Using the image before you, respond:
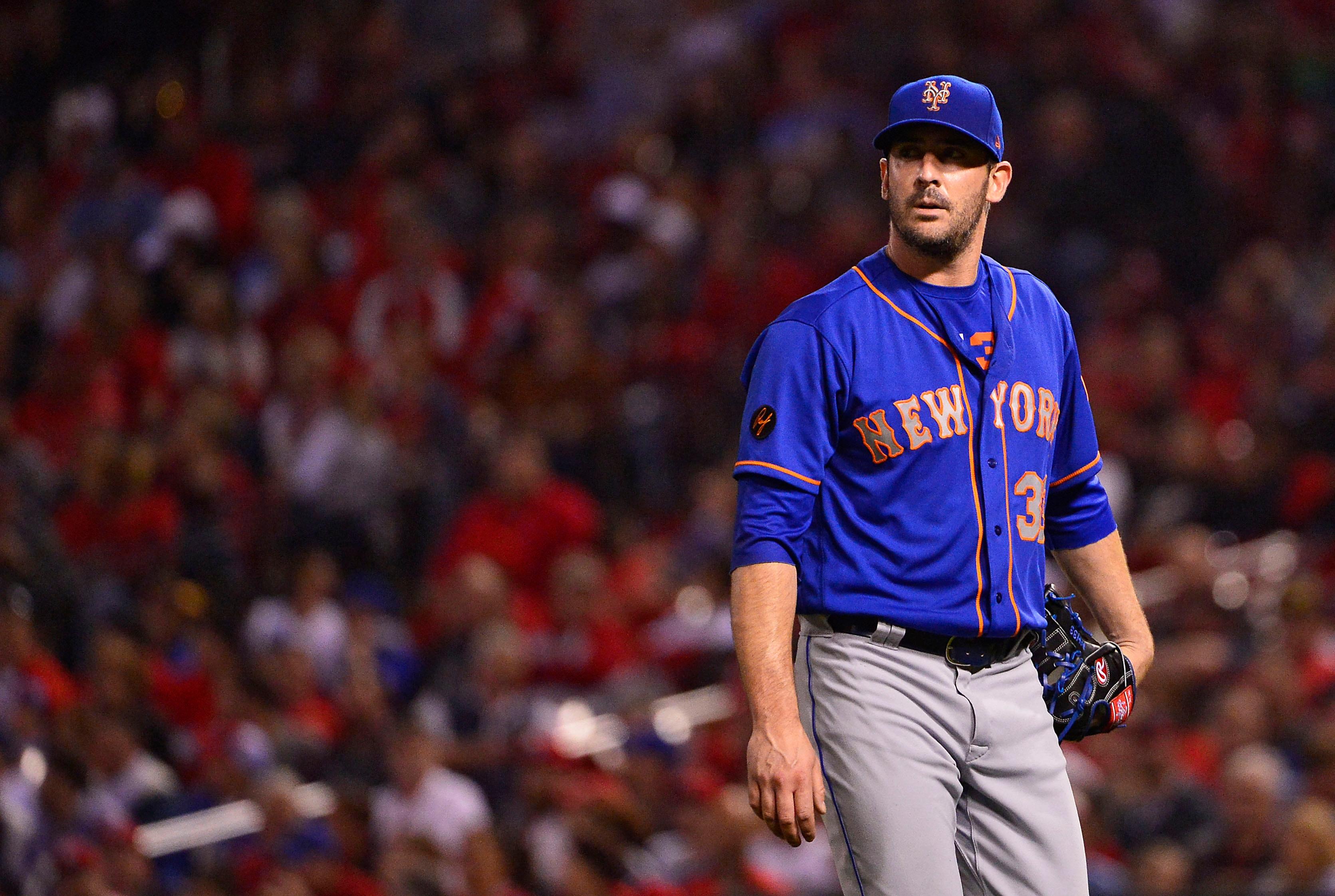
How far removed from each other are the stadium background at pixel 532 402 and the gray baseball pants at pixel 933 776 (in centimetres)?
319

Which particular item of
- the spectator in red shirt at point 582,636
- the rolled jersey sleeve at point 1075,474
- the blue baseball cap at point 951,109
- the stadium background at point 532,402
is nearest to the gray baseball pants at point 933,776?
the rolled jersey sleeve at point 1075,474

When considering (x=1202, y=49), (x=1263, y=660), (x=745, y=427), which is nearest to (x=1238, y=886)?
(x=1263, y=660)

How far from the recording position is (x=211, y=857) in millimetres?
7008

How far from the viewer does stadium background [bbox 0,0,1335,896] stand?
6.75 m

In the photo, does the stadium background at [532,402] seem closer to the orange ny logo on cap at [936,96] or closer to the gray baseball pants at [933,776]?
the gray baseball pants at [933,776]

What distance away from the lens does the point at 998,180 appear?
2975mm

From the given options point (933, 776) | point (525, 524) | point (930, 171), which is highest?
point (930, 171)

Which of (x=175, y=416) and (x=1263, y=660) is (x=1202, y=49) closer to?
(x=1263, y=660)

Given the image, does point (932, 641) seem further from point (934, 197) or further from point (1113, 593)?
point (934, 197)

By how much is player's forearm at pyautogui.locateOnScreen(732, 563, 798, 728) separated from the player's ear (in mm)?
777

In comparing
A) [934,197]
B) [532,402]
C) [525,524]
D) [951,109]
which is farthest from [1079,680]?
[532,402]

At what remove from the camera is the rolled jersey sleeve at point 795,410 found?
9.19ft

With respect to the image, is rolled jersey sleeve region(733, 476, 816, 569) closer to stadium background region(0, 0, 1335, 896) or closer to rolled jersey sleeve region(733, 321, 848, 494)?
rolled jersey sleeve region(733, 321, 848, 494)

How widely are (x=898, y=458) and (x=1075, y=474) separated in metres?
0.51
